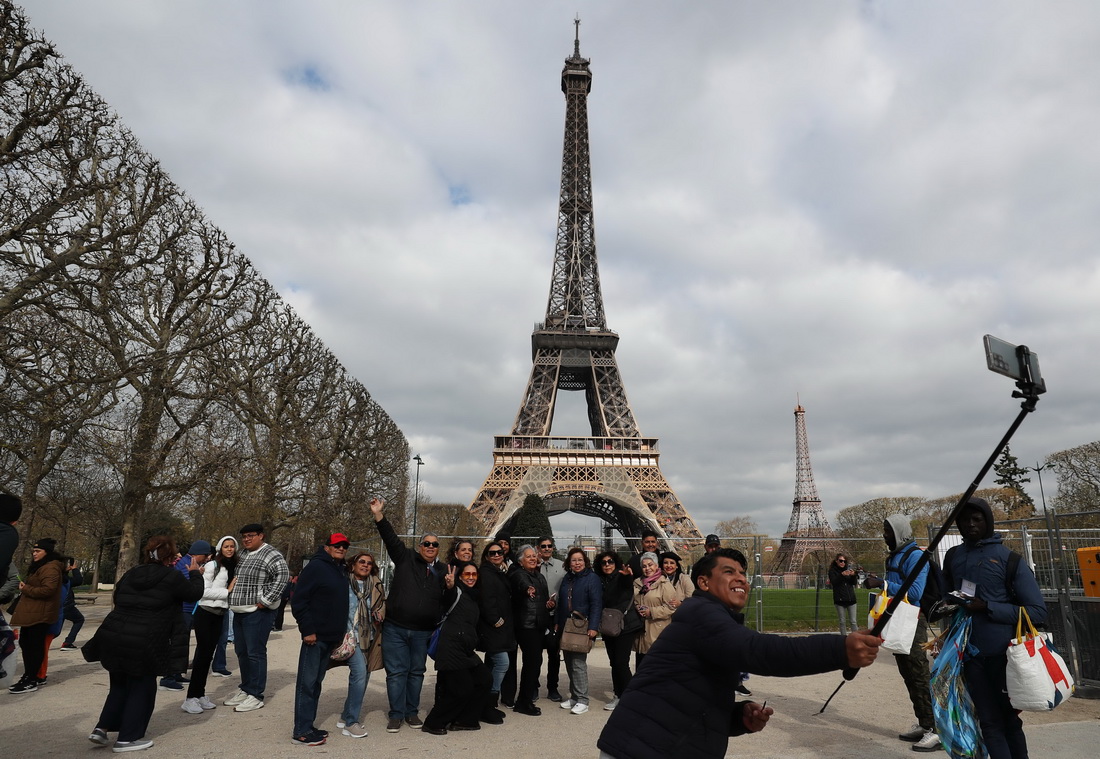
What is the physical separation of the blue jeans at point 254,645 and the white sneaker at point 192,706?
43 cm

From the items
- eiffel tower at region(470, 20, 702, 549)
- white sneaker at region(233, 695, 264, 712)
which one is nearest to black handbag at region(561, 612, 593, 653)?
white sneaker at region(233, 695, 264, 712)

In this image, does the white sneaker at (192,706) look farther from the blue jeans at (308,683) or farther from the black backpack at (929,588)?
the black backpack at (929,588)

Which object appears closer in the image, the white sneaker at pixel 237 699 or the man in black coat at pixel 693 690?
the man in black coat at pixel 693 690

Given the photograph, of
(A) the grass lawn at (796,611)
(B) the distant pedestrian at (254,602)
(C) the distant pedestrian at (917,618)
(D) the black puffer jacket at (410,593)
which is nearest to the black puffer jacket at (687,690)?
(C) the distant pedestrian at (917,618)

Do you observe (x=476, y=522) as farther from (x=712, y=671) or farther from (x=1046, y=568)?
(x=712, y=671)

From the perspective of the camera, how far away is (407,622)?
6047 mm

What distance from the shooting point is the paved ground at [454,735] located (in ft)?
17.4

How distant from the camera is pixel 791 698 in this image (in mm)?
7551

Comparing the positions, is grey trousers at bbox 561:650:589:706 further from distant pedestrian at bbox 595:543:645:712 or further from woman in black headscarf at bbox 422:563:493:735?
woman in black headscarf at bbox 422:563:493:735

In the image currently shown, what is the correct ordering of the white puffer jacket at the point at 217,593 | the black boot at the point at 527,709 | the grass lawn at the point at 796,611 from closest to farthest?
the black boot at the point at 527,709
the white puffer jacket at the point at 217,593
the grass lawn at the point at 796,611

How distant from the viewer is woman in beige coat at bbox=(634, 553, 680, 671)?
22.3 feet

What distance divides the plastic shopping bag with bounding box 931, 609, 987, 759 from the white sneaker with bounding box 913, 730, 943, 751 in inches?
51.0

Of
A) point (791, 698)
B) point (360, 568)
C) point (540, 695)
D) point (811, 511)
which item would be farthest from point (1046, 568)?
point (811, 511)

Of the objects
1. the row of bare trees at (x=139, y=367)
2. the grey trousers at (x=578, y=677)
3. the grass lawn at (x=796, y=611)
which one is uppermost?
the row of bare trees at (x=139, y=367)
